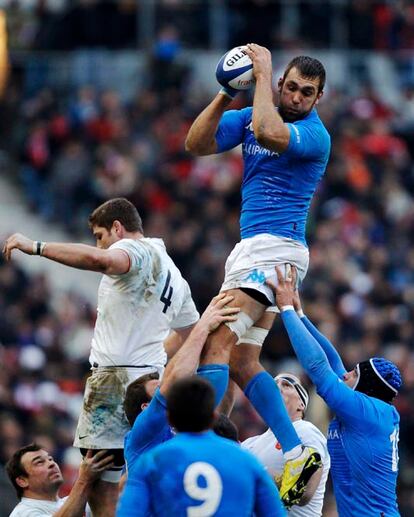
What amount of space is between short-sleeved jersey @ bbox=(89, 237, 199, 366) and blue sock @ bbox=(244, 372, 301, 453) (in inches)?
32.6

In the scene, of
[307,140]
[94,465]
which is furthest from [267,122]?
[94,465]

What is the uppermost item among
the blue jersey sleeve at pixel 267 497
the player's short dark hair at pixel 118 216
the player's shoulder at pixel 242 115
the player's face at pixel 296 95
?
the player's face at pixel 296 95

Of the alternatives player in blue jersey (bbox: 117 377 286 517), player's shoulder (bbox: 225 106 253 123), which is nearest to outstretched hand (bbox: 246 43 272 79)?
player's shoulder (bbox: 225 106 253 123)

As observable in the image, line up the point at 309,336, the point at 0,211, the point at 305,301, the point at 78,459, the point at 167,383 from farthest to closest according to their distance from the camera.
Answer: the point at 0,211, the point at 305,301, the point at 78,459, the point at 309,336, the point at 167,383

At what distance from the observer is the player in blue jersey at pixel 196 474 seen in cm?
806

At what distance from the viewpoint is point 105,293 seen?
10695 millimetres

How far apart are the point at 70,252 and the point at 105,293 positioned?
1052mm

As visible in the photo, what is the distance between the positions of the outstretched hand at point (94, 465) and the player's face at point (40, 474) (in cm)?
41

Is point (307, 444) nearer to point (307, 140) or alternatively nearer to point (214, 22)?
point (307, 140)

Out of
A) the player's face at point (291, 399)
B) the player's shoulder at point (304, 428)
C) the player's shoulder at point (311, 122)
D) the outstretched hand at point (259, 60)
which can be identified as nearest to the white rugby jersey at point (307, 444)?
the player's shoulder at point (304, 428)

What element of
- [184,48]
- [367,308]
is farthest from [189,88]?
[367,308]

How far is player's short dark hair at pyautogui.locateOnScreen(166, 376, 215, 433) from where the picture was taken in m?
8.03

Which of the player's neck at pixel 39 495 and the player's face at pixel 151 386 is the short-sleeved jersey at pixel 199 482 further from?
the player's neck at pixel 39 495

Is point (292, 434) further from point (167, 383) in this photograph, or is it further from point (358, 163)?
point (358, 163)
